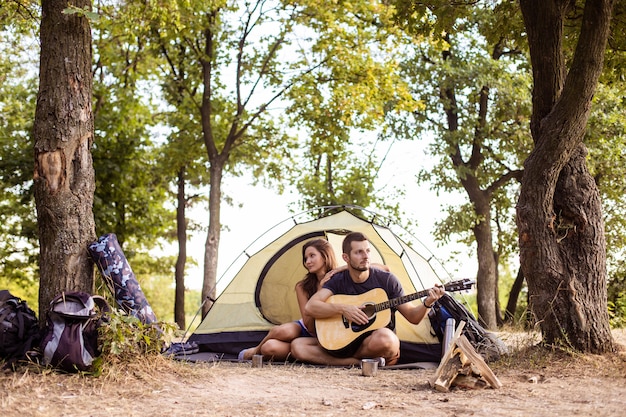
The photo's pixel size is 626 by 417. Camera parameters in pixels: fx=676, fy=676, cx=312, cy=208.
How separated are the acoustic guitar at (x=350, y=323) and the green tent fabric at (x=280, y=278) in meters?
1.00

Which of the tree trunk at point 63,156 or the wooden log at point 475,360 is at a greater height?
the tree trunk at point 63,156

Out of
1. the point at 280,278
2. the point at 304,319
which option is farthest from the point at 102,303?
the point at 280,278

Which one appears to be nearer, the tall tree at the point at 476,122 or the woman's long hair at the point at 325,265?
the woman's long hair at the point at 325,265

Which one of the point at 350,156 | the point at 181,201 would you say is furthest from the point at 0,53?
the point at 350,156

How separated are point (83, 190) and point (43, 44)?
1.40 meters

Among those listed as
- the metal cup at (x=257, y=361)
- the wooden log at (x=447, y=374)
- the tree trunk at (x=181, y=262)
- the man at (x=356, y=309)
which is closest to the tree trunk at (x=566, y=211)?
the man at (x=356, y=309)

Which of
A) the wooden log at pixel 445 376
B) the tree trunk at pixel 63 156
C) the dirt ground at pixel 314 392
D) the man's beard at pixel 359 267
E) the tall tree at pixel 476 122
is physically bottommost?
the dirt ground at pixel 314 392

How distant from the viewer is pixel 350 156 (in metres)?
18.3

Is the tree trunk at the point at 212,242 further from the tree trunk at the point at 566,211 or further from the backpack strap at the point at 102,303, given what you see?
the tree trunk at the point at 566,211

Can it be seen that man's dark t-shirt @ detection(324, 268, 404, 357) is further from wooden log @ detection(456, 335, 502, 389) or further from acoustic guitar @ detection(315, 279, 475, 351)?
wooden log @ detection(456, 335, 502, 389)

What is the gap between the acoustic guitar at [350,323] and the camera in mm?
6367

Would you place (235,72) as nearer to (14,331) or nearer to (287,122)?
(287,122)

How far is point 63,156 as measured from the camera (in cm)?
606

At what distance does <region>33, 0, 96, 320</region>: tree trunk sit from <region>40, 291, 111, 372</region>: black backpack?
1.44ft
